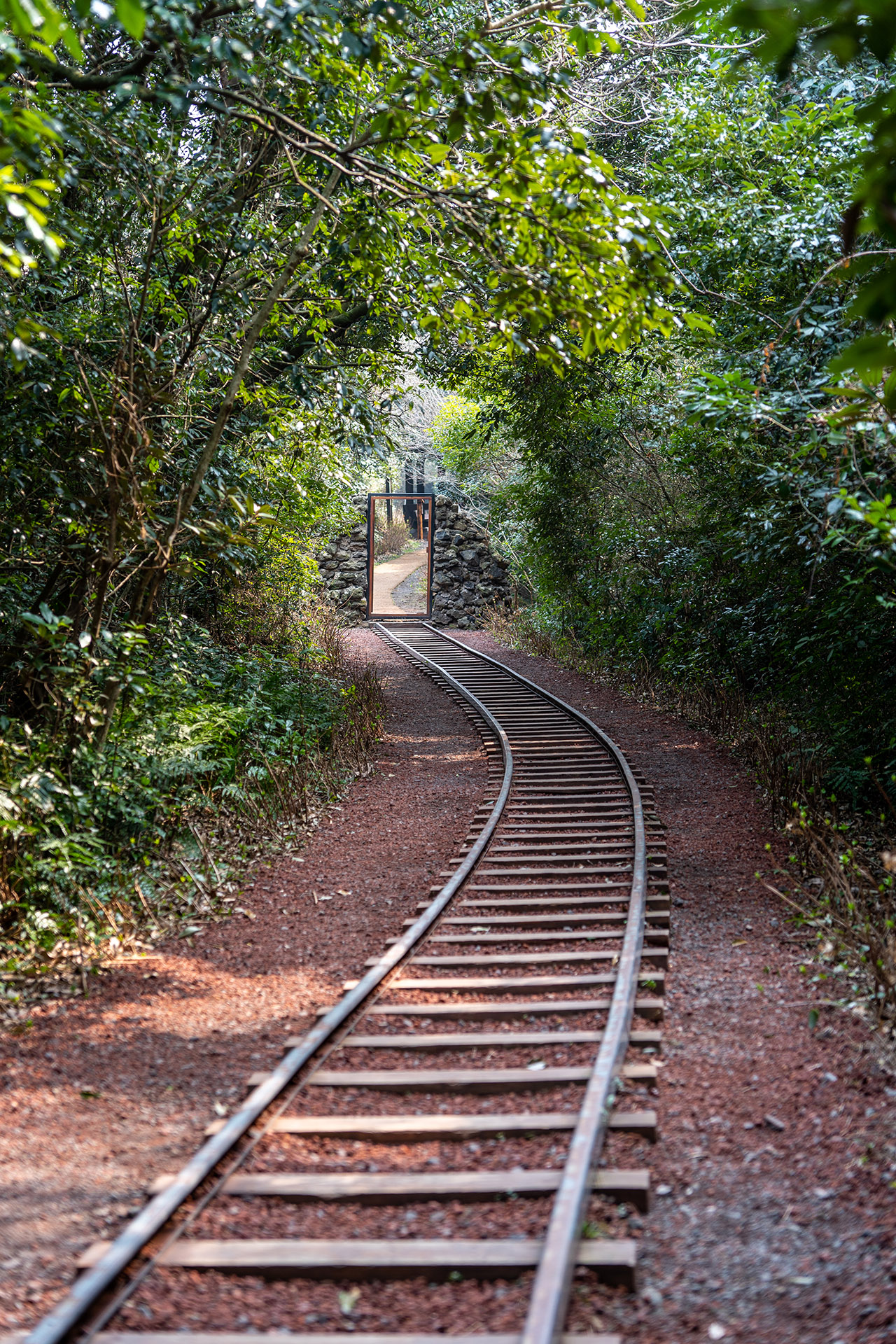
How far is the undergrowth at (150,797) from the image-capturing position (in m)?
5.93

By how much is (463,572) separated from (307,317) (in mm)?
18923

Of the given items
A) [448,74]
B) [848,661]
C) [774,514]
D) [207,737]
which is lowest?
[207,737]

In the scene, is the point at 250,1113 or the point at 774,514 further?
the point at 774,514

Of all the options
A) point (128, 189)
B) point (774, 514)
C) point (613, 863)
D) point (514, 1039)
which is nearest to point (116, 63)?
point (128, 189)

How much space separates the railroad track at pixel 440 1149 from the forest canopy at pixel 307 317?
220 centimetres

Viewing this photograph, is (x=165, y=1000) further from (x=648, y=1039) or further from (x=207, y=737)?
(x=207, y=737)

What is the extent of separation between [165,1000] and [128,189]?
17.7ft

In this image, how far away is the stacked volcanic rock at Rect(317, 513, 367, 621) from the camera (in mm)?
29078

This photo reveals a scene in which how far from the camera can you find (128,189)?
7.26 meters

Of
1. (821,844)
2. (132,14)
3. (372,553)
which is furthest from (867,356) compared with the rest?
(372,553)

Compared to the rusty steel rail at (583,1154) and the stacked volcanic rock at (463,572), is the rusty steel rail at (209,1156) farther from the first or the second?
the stacked volcanic rock at (463,572)

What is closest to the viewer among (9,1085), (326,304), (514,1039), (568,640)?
(9,1085)

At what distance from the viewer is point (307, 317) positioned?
10.1 meters

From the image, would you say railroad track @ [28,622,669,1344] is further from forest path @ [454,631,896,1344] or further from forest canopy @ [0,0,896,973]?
forest canopy @ [0,0,896,973]
